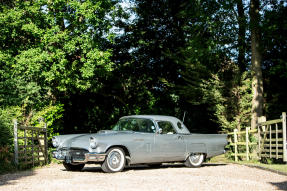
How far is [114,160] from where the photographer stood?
439 inches

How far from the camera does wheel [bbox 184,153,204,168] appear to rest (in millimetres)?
13125

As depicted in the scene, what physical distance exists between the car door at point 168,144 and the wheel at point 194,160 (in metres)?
0.36

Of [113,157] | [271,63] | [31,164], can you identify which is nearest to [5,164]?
[31,164]

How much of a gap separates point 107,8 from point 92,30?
1727 millimetres

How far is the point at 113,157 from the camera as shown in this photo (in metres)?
11.1

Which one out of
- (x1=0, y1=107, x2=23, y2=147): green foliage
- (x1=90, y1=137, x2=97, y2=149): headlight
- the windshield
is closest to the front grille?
(x1=90, y1=137, x2=97, y2=149): headlight

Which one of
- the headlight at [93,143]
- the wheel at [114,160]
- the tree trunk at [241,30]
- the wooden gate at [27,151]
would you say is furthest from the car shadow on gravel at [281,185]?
the tree trunk at [241,30]

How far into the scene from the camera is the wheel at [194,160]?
13125mm

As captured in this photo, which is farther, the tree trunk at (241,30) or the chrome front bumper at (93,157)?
the tree trunk at (241,30)

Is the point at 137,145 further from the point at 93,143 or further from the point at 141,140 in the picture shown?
the point at 93,143

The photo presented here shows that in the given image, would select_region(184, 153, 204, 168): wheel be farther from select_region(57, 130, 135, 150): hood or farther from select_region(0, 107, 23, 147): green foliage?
select_region(0, 107, 23, 147): green foliage

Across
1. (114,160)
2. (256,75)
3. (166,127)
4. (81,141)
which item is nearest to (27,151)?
(81,141)

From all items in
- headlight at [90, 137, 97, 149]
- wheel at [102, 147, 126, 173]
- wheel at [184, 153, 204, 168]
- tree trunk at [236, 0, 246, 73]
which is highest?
tree trunk at [236, 0, 246, 73]

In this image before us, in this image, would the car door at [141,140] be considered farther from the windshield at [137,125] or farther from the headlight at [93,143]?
the headlight at [93,143]
